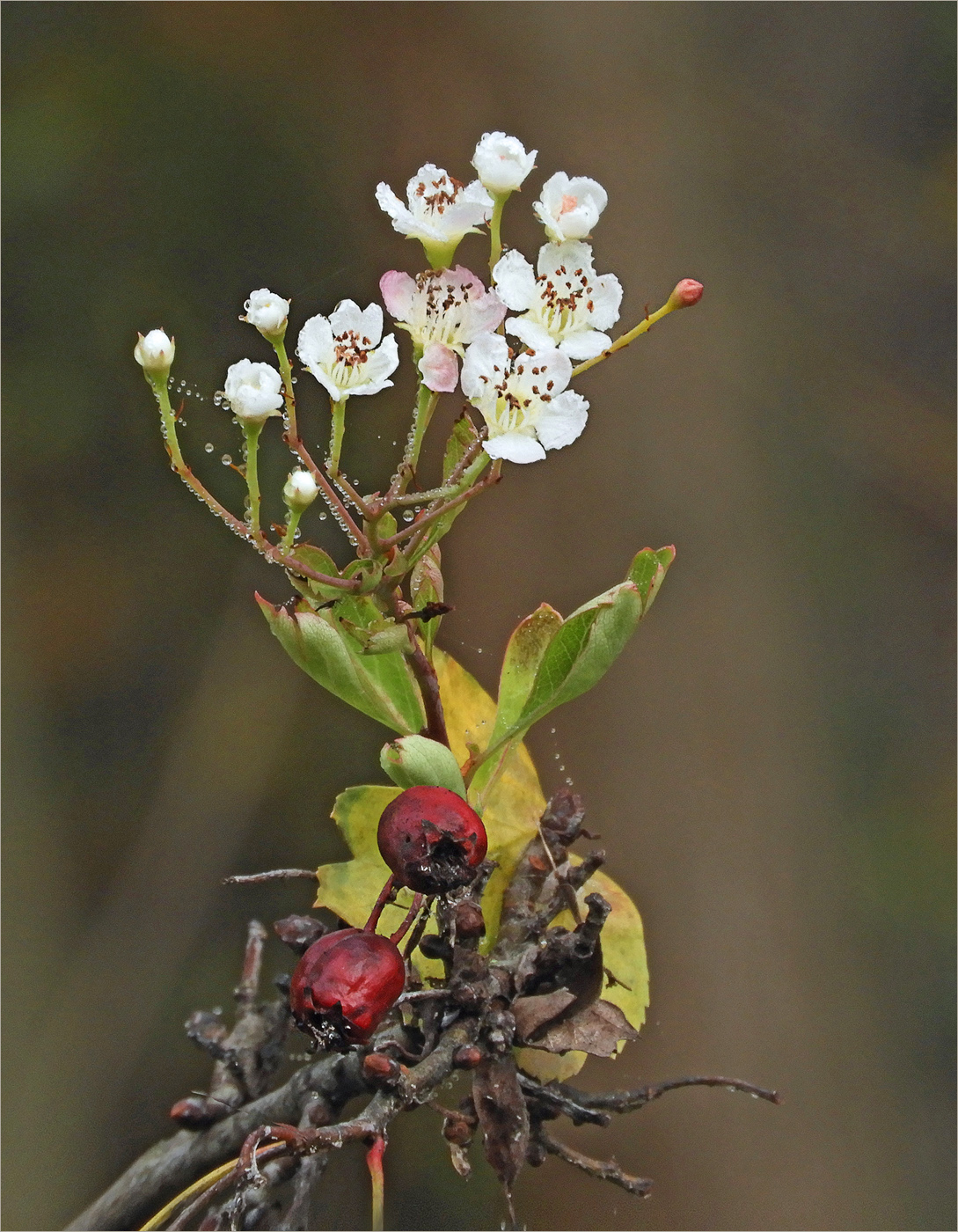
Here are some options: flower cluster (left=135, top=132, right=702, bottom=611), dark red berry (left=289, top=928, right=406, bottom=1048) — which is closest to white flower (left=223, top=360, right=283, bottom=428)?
flower cluster (left=135, top=132, right=702, bottom=611)

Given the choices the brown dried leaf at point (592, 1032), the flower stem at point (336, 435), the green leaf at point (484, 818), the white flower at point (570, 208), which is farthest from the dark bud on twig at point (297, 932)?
the white flower at point (570, 208)

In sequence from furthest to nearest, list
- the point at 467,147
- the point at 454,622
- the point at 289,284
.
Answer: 1. the point at 467,147
2. the point at 289,284
3. the point at 454,622

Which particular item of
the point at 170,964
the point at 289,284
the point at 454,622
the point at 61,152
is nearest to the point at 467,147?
the point at 289,284

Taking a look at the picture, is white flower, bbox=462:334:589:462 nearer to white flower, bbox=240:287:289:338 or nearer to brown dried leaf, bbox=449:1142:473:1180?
white flower, bbox=240:287:289:338

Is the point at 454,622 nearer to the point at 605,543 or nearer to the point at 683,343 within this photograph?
the point at 605,543

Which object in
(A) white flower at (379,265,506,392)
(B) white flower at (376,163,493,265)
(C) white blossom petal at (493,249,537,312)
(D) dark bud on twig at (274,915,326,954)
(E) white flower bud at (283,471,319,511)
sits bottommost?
(D) dark bud on twig at (274,915,326,954)

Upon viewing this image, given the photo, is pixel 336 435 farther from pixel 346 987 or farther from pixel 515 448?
pixel 346 987
